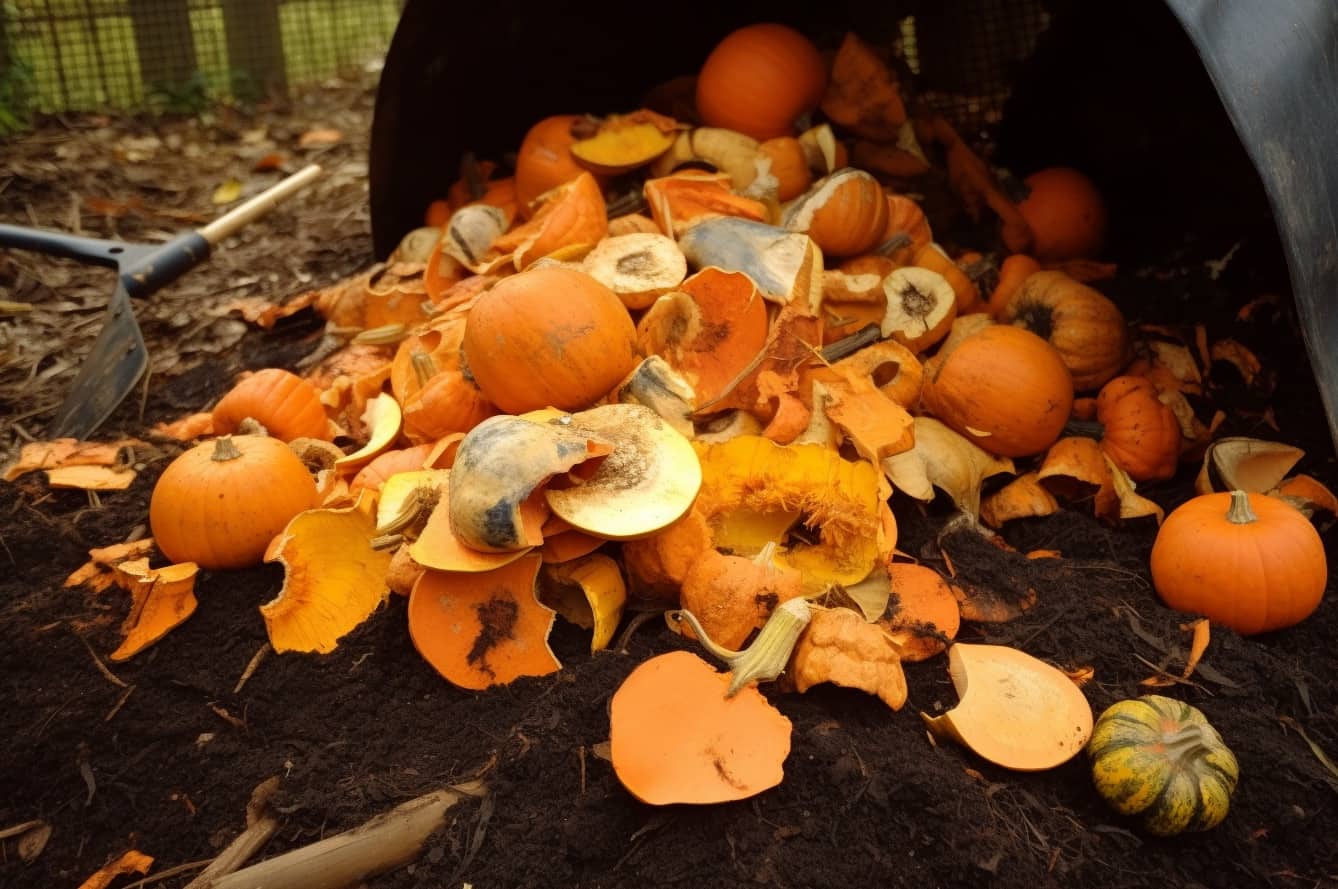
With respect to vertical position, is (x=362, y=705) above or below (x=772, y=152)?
below

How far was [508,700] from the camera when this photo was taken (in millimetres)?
2223

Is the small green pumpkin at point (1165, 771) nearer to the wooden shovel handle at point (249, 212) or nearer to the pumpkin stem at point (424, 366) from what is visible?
the pumpkin stem at point (424, 366)

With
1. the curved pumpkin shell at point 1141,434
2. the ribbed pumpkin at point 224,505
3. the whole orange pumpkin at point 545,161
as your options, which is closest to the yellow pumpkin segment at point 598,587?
the ribbed pumpkin at point 224,505

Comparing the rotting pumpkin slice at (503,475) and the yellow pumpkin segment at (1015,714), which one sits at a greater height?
the rotting pumpkin slice at (503,475)

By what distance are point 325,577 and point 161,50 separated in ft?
17.5

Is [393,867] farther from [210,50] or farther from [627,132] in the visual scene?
[210,50]

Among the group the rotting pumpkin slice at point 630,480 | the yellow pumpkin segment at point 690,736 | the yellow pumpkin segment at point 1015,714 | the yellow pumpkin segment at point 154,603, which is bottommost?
the yellow pumpkin segment at point 154,603

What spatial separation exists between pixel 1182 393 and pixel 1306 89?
3.82ft

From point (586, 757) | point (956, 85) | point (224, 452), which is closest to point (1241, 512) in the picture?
point (586, 757)

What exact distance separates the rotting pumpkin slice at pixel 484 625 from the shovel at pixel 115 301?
5.88 feet

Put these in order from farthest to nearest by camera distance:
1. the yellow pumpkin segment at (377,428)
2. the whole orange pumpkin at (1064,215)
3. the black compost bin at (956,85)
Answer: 1. the whole orange pumpkin at (1064,215)
2. the black compost bin at (956,85)
3. the yellow pumpkin segment at (377,428)

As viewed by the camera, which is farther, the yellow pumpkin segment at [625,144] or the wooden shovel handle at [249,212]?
the wooden shovel handle at [249,212]

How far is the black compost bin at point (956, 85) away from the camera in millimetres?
3838

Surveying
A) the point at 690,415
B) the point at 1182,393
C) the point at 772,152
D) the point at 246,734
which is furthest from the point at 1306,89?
the point at 246,734
